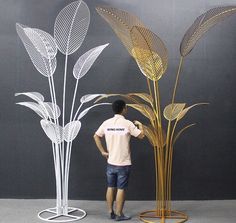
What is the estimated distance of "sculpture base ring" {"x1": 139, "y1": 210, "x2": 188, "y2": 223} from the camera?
4293 mm

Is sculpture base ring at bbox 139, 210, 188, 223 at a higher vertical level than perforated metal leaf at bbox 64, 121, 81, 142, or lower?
lower

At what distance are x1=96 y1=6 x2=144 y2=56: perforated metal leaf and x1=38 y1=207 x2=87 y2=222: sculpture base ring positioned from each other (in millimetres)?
2049

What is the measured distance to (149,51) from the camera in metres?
4.02

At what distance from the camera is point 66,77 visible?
518cm

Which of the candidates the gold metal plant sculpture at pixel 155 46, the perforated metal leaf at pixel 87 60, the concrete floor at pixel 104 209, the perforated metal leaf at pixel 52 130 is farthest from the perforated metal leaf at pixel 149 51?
the concrete floor at pixel 104 209

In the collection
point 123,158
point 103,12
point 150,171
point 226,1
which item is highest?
point 226,1

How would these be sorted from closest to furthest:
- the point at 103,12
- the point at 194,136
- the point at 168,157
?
the point at 103,12 < the point at 168,157 < the point at 194,136

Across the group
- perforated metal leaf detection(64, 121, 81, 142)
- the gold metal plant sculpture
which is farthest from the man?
perforated metal leaf detection(64, 121, 81, 142)

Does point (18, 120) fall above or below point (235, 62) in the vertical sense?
below

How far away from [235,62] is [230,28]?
470 millimetres

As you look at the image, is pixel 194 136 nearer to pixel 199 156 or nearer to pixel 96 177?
pixel 199 156

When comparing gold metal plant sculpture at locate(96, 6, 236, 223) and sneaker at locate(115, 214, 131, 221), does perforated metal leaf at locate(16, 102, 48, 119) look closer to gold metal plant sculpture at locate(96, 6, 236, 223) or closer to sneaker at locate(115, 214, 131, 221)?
gold metal plant sculpture at locate(96, 6, 236, 223)

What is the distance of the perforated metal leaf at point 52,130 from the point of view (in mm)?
4195

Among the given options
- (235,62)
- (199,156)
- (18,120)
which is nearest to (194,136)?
(199,156)
